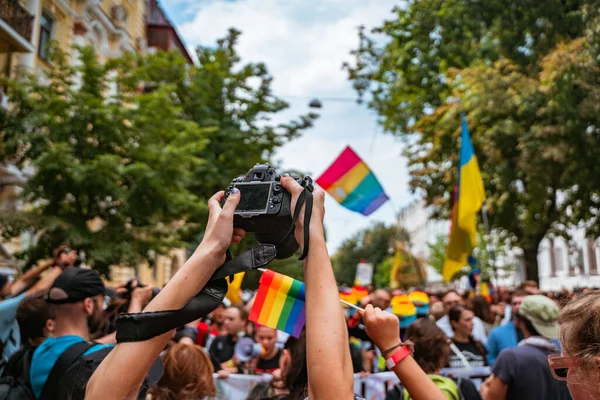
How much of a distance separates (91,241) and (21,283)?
19.2ft

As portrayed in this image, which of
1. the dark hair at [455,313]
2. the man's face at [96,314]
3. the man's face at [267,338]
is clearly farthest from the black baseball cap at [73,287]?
the dark hair at [455,313]

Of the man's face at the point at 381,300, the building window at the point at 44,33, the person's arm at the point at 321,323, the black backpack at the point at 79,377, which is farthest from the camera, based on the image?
the building window at the point at 44,33

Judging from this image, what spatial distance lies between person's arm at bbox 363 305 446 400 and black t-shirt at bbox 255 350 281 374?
11.5 ft

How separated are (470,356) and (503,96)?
10031mm

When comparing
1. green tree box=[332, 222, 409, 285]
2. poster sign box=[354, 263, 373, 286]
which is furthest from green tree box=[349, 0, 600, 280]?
green tree box=[332, 222, 409, 285]

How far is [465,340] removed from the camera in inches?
229

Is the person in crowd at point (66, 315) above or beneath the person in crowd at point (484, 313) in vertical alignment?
above

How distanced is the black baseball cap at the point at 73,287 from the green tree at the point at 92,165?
7880 millimetres

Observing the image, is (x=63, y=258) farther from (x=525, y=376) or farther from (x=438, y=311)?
(x=438, y=311)

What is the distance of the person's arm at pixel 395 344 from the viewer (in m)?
1.99

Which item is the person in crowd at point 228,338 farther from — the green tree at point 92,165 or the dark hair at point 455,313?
the green tree at point 92,165

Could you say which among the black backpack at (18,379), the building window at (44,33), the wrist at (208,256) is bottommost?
the black backpack at (18,379)

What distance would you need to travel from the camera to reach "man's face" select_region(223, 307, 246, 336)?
6.55 m

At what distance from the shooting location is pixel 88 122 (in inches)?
455
